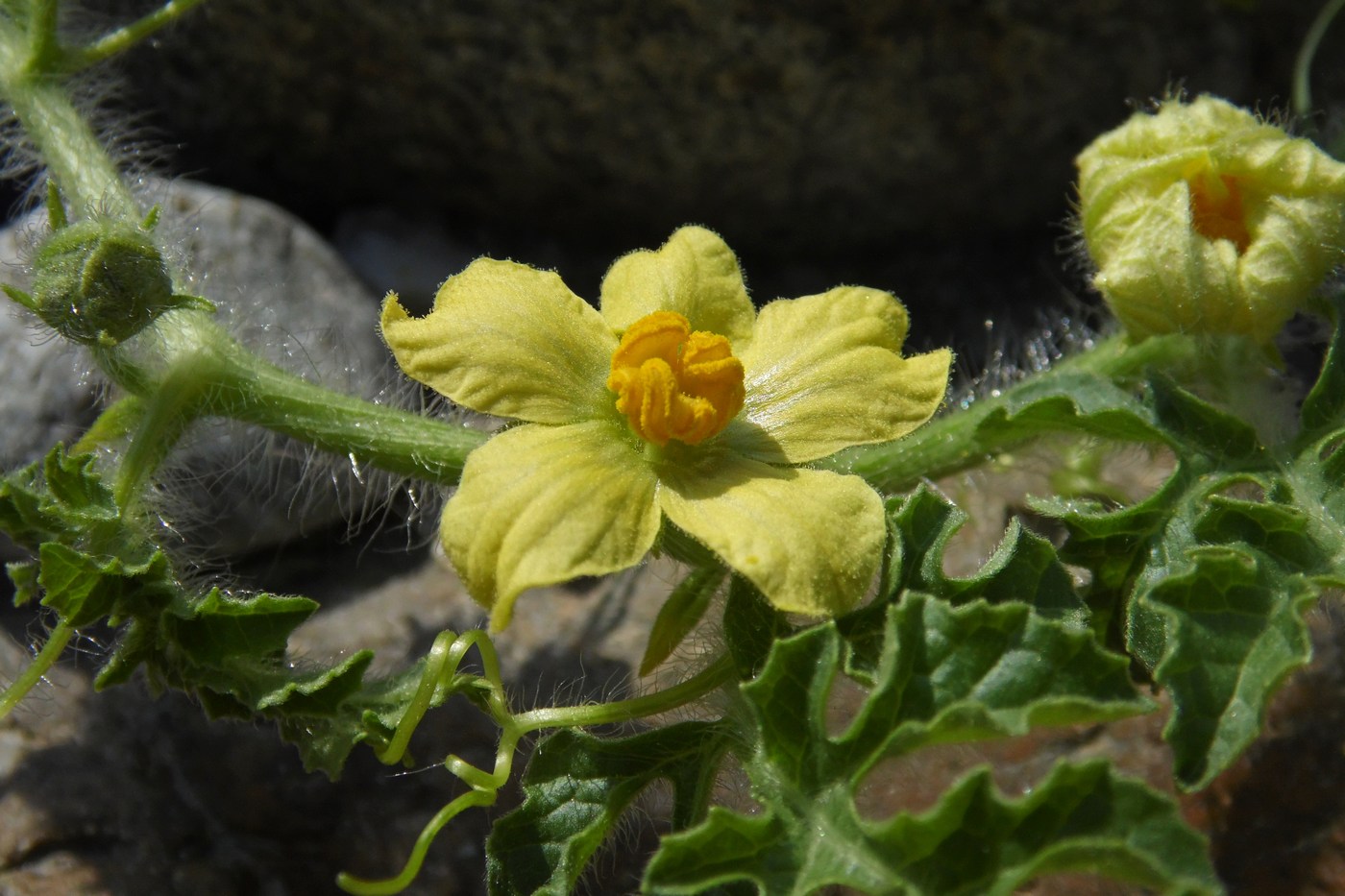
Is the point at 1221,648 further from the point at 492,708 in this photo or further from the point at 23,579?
the point at 23,579

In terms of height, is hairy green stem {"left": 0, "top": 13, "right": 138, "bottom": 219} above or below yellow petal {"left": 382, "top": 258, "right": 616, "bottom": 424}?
above

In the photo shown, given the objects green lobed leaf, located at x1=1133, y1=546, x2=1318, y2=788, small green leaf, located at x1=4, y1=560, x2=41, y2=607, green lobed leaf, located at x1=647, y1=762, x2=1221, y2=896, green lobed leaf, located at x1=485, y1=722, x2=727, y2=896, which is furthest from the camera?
small green leaf, located at x1=4, y1=560, x2=41, y2=607

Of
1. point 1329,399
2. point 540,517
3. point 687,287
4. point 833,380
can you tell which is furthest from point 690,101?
point 540,517

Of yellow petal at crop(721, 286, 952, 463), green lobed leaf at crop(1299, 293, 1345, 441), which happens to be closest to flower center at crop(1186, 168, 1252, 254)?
green lobed leaf at crop(1299, 293, 1345, 441)

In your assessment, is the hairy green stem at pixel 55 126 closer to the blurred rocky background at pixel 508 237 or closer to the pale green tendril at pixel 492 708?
the blurred rocky background at pixel 508 237

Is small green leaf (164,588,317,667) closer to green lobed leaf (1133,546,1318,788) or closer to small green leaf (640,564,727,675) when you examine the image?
small green leaf (640,564,727,675)

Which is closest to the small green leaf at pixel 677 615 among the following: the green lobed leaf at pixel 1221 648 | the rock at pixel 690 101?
the green lobed leaf at pixel 1221 648

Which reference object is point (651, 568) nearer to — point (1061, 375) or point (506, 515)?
point (1061, 375)
